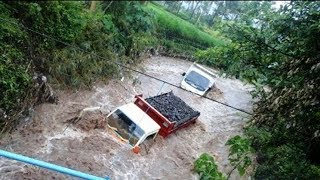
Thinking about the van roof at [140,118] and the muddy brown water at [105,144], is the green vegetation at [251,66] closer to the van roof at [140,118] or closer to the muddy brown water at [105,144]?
the muddy brown water at [105,144]

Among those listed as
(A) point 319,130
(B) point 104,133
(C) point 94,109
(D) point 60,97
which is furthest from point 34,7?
(A) point 319,130

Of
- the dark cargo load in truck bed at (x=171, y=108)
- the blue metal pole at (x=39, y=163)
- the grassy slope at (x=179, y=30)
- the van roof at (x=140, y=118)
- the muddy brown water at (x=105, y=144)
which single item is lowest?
the muddy brown water at (x=105, y=144)

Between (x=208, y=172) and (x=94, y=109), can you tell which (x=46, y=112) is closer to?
(x=94, y=109)

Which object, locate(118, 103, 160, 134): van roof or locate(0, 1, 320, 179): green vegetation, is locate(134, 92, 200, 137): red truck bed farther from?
locate(0, 1, 320, 179): green vegetation

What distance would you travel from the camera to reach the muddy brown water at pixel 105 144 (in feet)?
32.0

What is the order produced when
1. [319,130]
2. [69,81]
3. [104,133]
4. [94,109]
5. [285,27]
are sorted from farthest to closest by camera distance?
[69,81] < [94,109] < [104,133] < [285,27] < [319,130]

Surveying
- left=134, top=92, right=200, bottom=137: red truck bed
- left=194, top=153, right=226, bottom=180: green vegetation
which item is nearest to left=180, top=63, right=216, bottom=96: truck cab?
left=134, top=92, right=200, bottom=137: red truck bed

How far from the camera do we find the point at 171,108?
13539mm

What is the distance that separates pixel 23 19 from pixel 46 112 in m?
3.51

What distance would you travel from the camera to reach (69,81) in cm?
1337

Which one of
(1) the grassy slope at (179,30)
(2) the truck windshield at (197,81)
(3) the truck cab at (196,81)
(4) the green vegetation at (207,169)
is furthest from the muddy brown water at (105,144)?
(1) the grassy slope at (179,30)

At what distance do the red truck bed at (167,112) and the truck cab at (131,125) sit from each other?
0.54 metres

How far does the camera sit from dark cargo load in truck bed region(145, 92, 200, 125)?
12992 millimetres

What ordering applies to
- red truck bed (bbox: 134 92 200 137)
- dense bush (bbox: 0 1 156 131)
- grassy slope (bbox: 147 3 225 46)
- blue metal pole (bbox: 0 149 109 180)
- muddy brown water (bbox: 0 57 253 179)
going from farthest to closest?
grassy slope (bbox: 147 3 225 46) < red truck bed (bbox: 134 92 200 137) < dense bush (bbox: 0 1 156 131) < muddy brown water (bbox: 0 57 253 179) < blue metal pole (bbox: 0 149 109 180)
